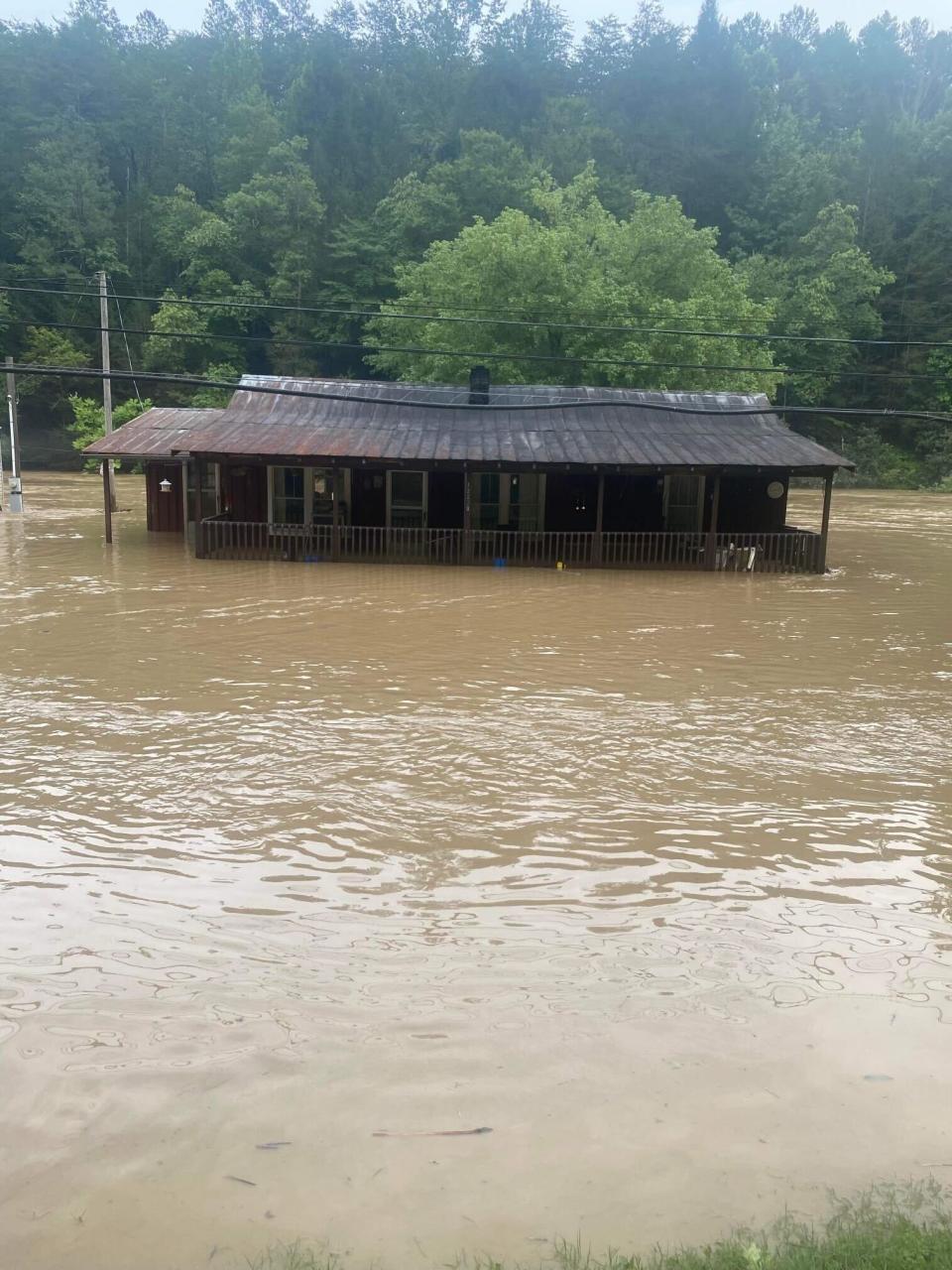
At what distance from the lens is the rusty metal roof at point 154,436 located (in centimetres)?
2436

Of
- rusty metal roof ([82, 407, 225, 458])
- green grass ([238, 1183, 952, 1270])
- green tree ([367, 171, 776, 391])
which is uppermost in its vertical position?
green tree ([367, 171, 776, 391])

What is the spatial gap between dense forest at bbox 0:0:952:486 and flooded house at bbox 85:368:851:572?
11.7 metres

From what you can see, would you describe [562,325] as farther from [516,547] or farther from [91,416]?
[91,416]

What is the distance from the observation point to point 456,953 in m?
5.33

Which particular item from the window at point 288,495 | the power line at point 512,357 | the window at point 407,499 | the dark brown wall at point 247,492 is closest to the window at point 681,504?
the power line at point 512,357

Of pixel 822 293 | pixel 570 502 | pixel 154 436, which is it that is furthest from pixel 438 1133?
pixel 822 293

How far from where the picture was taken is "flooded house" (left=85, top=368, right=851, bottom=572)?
21.3 metres

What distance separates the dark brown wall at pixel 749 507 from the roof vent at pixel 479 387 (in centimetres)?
656

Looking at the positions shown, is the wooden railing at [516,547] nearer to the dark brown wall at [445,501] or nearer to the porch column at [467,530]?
the porch column at [467,530]

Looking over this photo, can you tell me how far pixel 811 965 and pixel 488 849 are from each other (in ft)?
7.58

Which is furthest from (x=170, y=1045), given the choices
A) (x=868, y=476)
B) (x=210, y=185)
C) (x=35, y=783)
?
(x=210, y=185)

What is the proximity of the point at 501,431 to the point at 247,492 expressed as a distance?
6566 millimetres

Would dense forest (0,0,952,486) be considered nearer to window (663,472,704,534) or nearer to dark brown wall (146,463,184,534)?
window (663,472,704,534)

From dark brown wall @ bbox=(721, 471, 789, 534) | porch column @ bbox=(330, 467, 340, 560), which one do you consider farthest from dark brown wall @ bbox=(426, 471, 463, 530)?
dark brown wall @ bbox=(721, 471, 789, 534)
